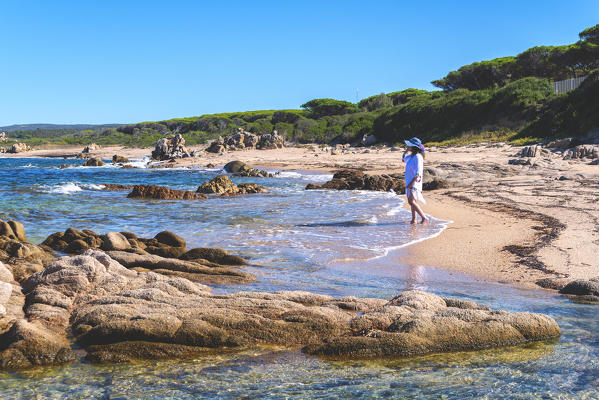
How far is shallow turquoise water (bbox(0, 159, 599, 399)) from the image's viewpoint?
138 inches

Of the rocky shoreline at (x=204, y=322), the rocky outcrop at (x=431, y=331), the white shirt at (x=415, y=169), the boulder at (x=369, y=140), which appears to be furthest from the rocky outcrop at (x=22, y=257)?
the boulder at (x=369, y=140)

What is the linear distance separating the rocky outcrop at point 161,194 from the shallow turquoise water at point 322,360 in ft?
12.6

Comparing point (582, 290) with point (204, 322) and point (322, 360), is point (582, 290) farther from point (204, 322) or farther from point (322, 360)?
point (204, 322)

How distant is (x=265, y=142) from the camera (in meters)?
52.1

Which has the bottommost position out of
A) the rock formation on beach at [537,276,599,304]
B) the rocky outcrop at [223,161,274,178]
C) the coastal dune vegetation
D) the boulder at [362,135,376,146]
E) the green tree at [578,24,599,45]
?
the rock formation on beach at [537,276,599,304]

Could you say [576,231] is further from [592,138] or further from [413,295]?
[592,138]

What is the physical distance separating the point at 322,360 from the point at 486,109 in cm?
4063

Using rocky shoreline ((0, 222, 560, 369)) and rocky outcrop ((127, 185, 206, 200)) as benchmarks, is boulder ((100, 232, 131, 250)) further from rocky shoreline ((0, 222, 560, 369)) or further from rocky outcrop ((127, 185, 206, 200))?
rocky outcrop ((127, 185, 206, 200))

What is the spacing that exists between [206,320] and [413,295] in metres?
1.97

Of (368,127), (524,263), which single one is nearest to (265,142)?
(368,127)

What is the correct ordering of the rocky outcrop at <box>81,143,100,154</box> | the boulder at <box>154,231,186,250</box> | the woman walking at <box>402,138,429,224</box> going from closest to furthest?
the boulder at <box>154,231,186,250</box>
the woman walking at <box>402,138,429,224</box>
the rocky outcrop at <box>81,143,100,154</box>

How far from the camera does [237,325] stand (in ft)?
14.6

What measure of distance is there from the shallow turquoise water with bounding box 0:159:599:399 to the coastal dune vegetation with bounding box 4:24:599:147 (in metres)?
21.7

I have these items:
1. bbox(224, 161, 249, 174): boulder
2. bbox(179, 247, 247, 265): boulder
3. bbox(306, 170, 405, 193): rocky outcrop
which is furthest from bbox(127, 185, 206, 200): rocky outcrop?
bbox(224, 161, 249, 174): boulder
